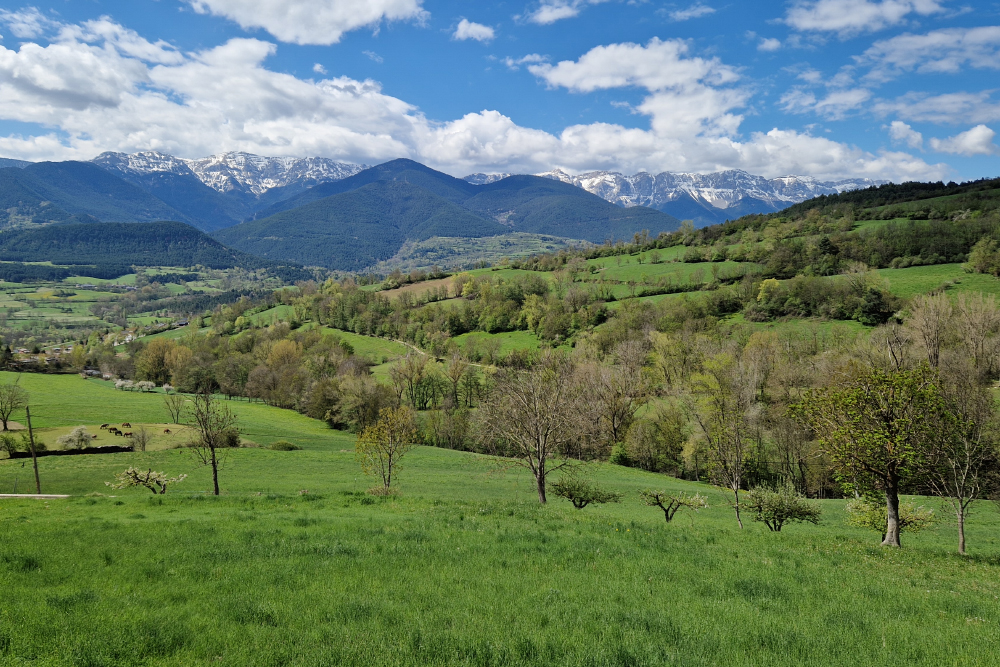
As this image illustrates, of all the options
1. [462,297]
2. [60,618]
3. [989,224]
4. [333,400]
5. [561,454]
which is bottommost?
[561,454]

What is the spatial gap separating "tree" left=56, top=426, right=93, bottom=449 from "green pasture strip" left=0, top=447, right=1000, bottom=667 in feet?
146

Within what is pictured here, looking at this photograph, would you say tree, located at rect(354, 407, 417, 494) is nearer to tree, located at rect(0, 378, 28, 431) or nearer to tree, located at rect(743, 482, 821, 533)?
tree, located at rect(743, 482, 821, 533)

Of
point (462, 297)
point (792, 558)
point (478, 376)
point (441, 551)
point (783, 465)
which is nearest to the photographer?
point (441, 551)

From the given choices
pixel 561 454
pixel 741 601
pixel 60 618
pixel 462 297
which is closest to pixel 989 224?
pixel 561 454

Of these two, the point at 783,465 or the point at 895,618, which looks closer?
the point at 895,618

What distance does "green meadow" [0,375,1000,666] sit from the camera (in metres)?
7.75

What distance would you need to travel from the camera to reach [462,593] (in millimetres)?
10203

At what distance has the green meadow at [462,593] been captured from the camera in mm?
7750

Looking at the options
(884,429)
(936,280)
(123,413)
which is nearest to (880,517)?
(884,429)

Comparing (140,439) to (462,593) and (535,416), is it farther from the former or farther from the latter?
(462,593)

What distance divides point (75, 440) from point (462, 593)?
6388 cm

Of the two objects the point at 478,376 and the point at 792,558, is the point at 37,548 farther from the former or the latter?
the point at 478,376

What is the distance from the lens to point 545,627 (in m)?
8.70

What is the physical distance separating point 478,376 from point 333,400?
28548mm
